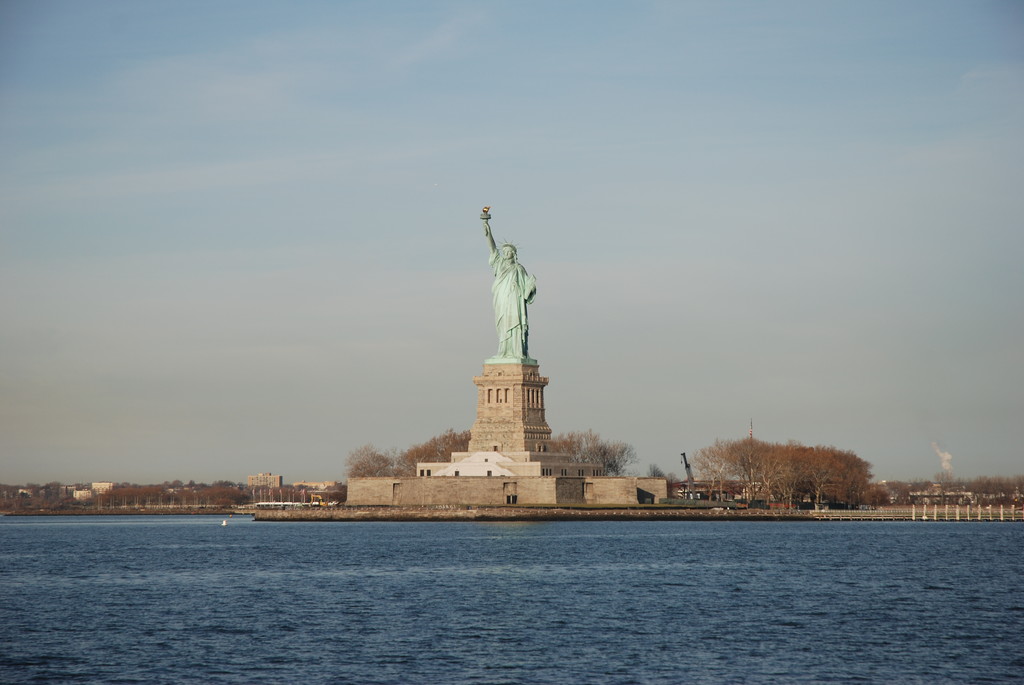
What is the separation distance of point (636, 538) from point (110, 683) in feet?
182

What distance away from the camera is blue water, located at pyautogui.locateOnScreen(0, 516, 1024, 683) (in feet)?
107

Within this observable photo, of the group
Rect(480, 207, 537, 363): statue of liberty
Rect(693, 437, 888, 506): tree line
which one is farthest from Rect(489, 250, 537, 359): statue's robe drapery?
Rect(693, 437, 888, 506): tree line

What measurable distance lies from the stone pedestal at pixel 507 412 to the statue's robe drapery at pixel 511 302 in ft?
7.66

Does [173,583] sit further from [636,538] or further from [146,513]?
[146,513]

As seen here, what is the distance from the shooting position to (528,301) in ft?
382

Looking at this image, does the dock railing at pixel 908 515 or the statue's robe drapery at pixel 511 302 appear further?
the dock railing at pixel 908 515

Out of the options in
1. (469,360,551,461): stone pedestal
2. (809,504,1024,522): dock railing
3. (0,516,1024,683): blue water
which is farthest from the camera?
(809,504,1024,522): dock railing

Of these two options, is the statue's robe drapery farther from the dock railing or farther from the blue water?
the blue water

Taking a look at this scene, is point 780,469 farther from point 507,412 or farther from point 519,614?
point 519,614

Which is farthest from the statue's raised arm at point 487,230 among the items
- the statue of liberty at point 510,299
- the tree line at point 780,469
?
the tree line at point 780,469

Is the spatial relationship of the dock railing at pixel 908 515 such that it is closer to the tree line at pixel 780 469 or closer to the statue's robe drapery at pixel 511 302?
the tree line at pixel 780 469

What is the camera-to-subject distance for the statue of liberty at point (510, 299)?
11531 centimetres

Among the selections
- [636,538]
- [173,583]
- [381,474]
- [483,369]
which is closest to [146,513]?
[381,474]

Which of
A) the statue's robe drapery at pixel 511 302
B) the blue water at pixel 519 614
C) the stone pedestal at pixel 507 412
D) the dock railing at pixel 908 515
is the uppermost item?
the statue's robe drapery at pixel 511 302
